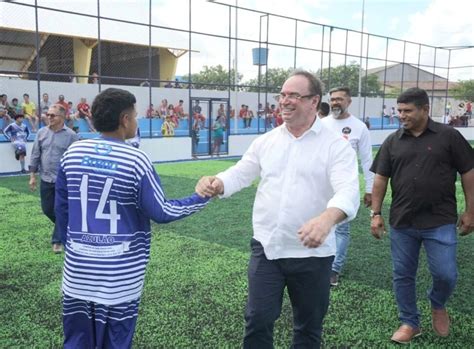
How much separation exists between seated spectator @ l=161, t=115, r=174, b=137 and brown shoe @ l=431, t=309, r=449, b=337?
642 inches

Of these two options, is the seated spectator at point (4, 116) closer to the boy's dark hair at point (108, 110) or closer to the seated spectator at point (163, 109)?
the seated spectator at point (163, 109)

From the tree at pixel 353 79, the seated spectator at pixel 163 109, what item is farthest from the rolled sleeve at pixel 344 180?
the tree at pixel 353 79

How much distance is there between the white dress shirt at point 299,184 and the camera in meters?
2.59

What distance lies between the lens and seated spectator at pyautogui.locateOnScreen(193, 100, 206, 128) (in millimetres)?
20297

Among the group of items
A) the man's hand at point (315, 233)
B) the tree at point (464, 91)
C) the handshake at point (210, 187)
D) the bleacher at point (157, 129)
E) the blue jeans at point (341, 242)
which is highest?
the tree at point (464, 91)

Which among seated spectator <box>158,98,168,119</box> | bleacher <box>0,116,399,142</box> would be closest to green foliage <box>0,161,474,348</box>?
bleacher <box>0,116,399,142</box>

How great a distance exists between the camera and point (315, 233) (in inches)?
84.7

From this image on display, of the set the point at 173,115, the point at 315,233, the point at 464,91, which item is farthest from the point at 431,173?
the point at 464,91

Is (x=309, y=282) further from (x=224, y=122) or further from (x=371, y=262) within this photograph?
(x=224, y=122)

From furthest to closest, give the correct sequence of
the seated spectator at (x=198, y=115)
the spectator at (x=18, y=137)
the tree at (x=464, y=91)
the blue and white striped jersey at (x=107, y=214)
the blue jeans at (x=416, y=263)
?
the tree at (x=464, y=91), the seated spectator at (x=198, y=115), the spectator at (x=18, y=137), the blue jeans at (x=416, y=263), the blue and white striped jersey at (x=107, y=214)

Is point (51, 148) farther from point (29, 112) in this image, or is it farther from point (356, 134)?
point (29, 112)

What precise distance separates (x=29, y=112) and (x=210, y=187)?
14.5 meters

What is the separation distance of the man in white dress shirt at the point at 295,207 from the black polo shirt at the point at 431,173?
1113mm

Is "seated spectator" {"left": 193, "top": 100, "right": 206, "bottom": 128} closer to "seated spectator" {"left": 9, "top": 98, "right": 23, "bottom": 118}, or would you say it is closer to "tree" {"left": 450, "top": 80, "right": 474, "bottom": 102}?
"seated spectator" {"left": 9, "top": 98, "right": 23, "bottom": 118}
